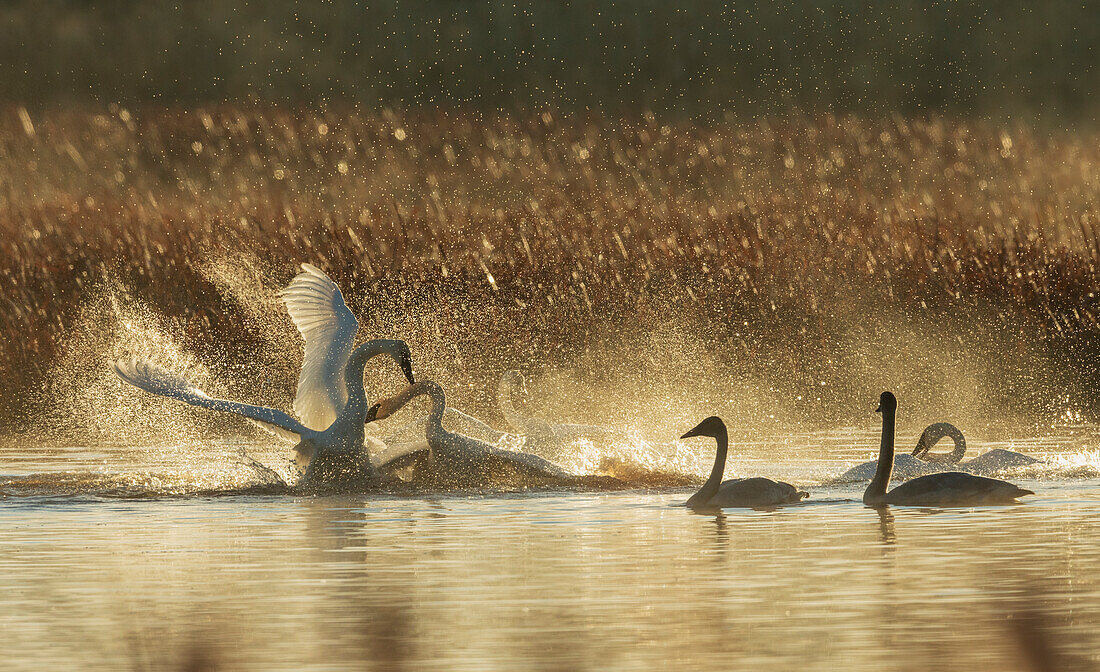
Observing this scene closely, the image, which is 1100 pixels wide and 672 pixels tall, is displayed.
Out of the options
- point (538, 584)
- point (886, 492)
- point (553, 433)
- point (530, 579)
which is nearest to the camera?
point (538, 584)

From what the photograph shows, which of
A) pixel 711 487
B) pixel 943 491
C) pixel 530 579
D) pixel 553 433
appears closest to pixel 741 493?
pixel 711 487

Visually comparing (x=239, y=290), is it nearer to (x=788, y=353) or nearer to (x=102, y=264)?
(x=102, y=264)

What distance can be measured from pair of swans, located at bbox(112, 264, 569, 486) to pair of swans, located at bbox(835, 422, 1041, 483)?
2186 millimetres

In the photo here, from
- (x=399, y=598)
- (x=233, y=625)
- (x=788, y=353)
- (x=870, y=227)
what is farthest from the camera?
(x=870, y=227)

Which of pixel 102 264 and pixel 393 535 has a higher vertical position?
pixel 102 264

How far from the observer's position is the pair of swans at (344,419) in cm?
1675

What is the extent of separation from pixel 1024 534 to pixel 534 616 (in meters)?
4.21

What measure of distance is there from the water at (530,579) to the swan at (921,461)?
34 centimetres

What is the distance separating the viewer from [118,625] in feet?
32.8

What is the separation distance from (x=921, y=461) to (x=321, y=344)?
185 inches

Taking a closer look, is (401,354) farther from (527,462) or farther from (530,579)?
(530,579)

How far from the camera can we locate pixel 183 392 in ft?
54.9

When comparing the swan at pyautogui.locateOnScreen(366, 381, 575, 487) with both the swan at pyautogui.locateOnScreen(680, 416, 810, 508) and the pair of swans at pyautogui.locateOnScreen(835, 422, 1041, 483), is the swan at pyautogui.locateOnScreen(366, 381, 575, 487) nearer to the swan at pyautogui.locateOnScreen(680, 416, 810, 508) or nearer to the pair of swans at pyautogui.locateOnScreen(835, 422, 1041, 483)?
the swan at pyautogui.locateOnScreen(680, 416, 810, 508)

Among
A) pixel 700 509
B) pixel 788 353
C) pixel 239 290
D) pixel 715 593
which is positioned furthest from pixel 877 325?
pixel 715 593
